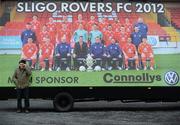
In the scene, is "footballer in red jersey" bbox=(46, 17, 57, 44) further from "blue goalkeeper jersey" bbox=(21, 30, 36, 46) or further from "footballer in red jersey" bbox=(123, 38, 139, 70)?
"footballer in red jersey" bbox=(123, 38, 139, 70)

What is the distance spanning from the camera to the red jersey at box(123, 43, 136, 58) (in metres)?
17.0

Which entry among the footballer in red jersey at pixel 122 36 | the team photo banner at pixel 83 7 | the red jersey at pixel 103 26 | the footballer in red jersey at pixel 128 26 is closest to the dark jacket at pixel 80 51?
the red jersey at pixel 103 26

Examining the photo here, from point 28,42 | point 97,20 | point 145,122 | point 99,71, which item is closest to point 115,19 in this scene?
point 97,20

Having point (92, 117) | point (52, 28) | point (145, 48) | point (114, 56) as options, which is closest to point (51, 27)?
point (52, 28)

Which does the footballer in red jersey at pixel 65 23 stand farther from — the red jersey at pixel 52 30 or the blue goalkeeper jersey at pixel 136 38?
the blue goalkeeper jersey at pixel 136 38

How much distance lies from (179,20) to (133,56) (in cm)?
190

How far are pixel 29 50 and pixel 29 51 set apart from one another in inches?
1.4

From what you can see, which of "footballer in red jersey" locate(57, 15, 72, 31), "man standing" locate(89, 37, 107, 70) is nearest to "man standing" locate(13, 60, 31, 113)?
"footballer in red jersey" locate(57, 15, 72, 31)

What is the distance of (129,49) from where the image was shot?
56.0ft

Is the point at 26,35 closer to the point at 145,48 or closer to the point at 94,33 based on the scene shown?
the point at 94,33

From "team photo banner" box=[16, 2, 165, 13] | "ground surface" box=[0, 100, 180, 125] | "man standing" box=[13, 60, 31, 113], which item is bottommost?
"ground surface" box=[0, 100, 180, 125]

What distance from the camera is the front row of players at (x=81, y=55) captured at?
16.9 m

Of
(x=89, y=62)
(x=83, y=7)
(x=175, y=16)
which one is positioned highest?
(x=83, y=7)

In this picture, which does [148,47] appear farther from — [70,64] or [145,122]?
[145,122]
